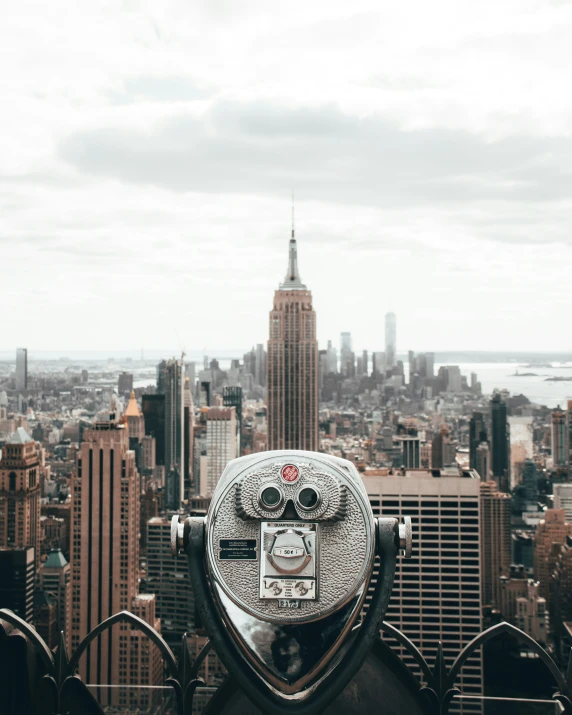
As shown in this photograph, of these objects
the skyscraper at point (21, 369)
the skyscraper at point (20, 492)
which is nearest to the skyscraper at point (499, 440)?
the skyscraper at point (20, 492)

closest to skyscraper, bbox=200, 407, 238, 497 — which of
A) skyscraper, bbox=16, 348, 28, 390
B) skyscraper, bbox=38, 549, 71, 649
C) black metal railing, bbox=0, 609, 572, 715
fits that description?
skyscraper, bbox=38, 549, 71, 649

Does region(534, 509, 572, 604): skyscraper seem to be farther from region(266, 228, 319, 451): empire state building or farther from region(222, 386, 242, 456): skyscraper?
region(266, 228, 319, 451): empire state building

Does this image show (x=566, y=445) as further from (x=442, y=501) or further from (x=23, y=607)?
(x=23, y=607)

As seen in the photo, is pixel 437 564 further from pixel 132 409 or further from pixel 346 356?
pixel 346 356

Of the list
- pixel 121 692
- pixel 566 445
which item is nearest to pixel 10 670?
pixel 121 692

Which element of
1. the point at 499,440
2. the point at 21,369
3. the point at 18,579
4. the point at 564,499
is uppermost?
the point at 21,369

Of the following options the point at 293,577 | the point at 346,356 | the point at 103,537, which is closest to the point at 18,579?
the point at 103,537

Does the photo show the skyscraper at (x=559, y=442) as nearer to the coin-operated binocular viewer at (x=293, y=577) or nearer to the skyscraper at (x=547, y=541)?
the skyscraper at (x=547, y=541)
